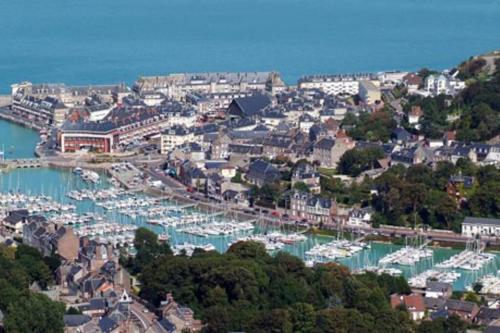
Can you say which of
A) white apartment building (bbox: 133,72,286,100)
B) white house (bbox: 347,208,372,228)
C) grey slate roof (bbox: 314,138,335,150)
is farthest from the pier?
white house (bbox: 347,208,372,228)

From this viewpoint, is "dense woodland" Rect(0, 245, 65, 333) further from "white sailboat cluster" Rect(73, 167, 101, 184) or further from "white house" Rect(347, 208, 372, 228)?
"white sailboat cluster" Rect(73, 167, 101, 184)

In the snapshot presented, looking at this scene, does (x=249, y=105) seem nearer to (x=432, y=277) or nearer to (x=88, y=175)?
(x=88, y=175)

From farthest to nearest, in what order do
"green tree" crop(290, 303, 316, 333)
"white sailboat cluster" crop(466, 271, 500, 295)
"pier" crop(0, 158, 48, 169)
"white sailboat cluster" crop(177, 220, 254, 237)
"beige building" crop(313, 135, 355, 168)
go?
1. "pier" crop(0, 158, 48, 169)
2. "beige building" crop(313, 135, 355, 168)
3. "white sailboat cluster" crop(177, 220, 254, 237)
4. "white sailboat cluster" crop(466, 271, 500, 295)
5. "green tree" crop(290, 303, 316, 333)

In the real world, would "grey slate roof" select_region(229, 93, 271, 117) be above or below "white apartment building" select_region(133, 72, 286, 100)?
below

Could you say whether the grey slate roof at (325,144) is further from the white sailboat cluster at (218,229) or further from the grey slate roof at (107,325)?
the grey slate roof at (107,325)

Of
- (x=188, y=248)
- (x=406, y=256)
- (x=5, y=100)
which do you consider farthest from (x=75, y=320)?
(x=5, y=100)

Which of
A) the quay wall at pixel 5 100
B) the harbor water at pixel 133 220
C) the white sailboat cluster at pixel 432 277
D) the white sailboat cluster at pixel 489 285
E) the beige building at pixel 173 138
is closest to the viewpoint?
the white sailboat cluster at pixel 489 285

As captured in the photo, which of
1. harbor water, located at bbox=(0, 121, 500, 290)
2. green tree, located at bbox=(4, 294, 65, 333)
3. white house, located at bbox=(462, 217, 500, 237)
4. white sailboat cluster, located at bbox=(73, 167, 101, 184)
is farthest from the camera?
white sailboat cluster, located at bbox=(73, 167, 101, 184)

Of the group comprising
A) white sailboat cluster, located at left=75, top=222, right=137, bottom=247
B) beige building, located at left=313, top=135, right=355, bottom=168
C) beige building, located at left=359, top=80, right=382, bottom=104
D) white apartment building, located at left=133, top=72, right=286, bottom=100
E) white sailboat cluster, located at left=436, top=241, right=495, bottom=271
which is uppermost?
white apartment building, located at left=133, top=72, right=286, bottom=100

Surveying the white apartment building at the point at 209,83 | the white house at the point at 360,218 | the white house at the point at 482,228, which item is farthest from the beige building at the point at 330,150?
the white apartment building at the point at 209,83
